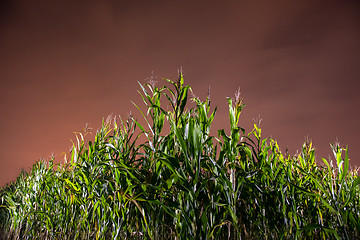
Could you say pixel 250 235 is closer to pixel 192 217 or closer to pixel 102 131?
pixel 192 217

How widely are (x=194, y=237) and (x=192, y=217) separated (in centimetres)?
13

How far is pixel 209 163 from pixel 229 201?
363mm

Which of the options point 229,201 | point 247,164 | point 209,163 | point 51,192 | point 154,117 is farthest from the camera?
point 51,192

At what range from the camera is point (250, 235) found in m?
2.37

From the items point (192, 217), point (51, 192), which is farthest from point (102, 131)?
point (192, 217)

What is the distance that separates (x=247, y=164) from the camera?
254 cm

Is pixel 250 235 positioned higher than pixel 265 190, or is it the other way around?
pixel 265 190

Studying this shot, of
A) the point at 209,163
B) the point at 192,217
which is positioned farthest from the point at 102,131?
the point at 192,217

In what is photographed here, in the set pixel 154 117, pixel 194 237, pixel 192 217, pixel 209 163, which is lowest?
pixel 194 237

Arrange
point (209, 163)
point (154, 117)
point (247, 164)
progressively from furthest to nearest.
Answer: point (247, 164), point (154, 117), point (209, 163)

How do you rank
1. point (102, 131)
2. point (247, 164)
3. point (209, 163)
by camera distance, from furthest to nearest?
1. point (102, 131)
2. point (247, 164)
3. point (209, 163)

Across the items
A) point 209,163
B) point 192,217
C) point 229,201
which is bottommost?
point 192,217

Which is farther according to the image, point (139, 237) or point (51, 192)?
point (51, 192)

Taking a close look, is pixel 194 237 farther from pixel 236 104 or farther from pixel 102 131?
pixel 102 131
